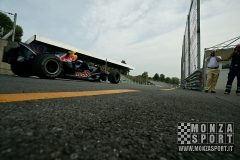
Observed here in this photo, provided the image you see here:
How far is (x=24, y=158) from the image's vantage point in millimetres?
351

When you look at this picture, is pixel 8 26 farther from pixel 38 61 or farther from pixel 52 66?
pixel 38 61

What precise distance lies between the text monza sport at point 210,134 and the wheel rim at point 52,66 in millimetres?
4969

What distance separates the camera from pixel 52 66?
4.98m

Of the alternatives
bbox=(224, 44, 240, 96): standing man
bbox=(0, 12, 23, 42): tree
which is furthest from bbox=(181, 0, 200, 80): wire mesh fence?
bbox=(0, 12, 23, 42): tree

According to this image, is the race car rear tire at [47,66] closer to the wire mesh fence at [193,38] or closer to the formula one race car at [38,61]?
the formula one race car at [38,61]

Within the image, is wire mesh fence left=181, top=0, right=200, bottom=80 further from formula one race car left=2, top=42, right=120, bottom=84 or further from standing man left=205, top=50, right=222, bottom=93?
formula one race car left=2, top=42, right=120, bottom=84

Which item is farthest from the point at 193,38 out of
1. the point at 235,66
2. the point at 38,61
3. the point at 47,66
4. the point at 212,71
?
the point at 38,61

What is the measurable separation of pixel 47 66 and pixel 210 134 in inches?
203

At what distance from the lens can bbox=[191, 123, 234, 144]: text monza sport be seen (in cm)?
60

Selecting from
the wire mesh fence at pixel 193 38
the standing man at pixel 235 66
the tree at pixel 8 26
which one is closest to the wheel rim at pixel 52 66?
the wire mesh fence at pixel 193 38

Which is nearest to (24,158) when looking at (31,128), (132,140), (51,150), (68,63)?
(51,150)

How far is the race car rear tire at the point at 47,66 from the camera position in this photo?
4.48m

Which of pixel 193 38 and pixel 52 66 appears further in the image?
pixel 193 38

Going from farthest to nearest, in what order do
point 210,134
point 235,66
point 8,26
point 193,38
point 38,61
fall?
point 8,26 < point 193,38 < point 235,66 < point 38,61 < point 210,134
